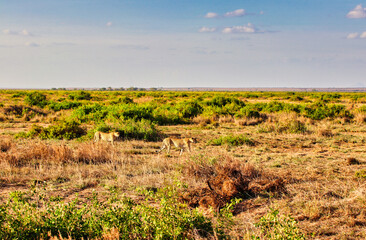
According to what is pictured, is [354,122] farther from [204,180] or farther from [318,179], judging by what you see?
[204,180]

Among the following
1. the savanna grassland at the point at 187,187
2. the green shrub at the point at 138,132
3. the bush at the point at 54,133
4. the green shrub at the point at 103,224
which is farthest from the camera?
the green shrub at the point at 138,132

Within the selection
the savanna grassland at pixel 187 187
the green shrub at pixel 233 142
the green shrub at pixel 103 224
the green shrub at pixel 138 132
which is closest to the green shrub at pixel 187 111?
the savanna grassland at pixel 187 187

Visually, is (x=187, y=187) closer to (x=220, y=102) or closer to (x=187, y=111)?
(x=187, y=111)

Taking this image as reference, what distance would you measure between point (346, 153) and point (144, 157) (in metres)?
6.50

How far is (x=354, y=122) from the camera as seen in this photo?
1772 cm

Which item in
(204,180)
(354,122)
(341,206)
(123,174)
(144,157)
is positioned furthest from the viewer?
(354,122)

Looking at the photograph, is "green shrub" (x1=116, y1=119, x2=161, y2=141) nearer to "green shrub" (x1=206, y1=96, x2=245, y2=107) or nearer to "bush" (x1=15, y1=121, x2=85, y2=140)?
"bush" (x1=15, y1=121, x2=85, y2=140)

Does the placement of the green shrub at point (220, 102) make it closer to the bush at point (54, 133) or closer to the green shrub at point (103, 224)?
the bush at point (54, 133)

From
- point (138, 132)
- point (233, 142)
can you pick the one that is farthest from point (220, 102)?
point (233, 142)

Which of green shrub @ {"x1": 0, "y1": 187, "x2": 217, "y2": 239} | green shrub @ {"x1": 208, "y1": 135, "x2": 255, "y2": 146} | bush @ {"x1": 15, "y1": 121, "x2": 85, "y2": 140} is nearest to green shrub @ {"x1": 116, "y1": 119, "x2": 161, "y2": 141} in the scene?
bush @ {"x1": 15, "y1": 121, "x2": 85, "y2": 140}

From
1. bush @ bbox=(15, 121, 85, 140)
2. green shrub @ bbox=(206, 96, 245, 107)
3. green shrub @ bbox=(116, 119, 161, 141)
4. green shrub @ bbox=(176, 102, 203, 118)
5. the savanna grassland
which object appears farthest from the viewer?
green shrub @ bbox=(206, 96, 245, 107)

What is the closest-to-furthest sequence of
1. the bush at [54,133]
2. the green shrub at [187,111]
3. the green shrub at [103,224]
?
the green shrub at [103,224]
the bush at [54,133]
the green shrub at [187,111]

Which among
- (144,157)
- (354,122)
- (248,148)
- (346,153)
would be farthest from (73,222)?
(354,122)

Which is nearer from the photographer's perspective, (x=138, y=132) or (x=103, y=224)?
(x=103, y=224)
